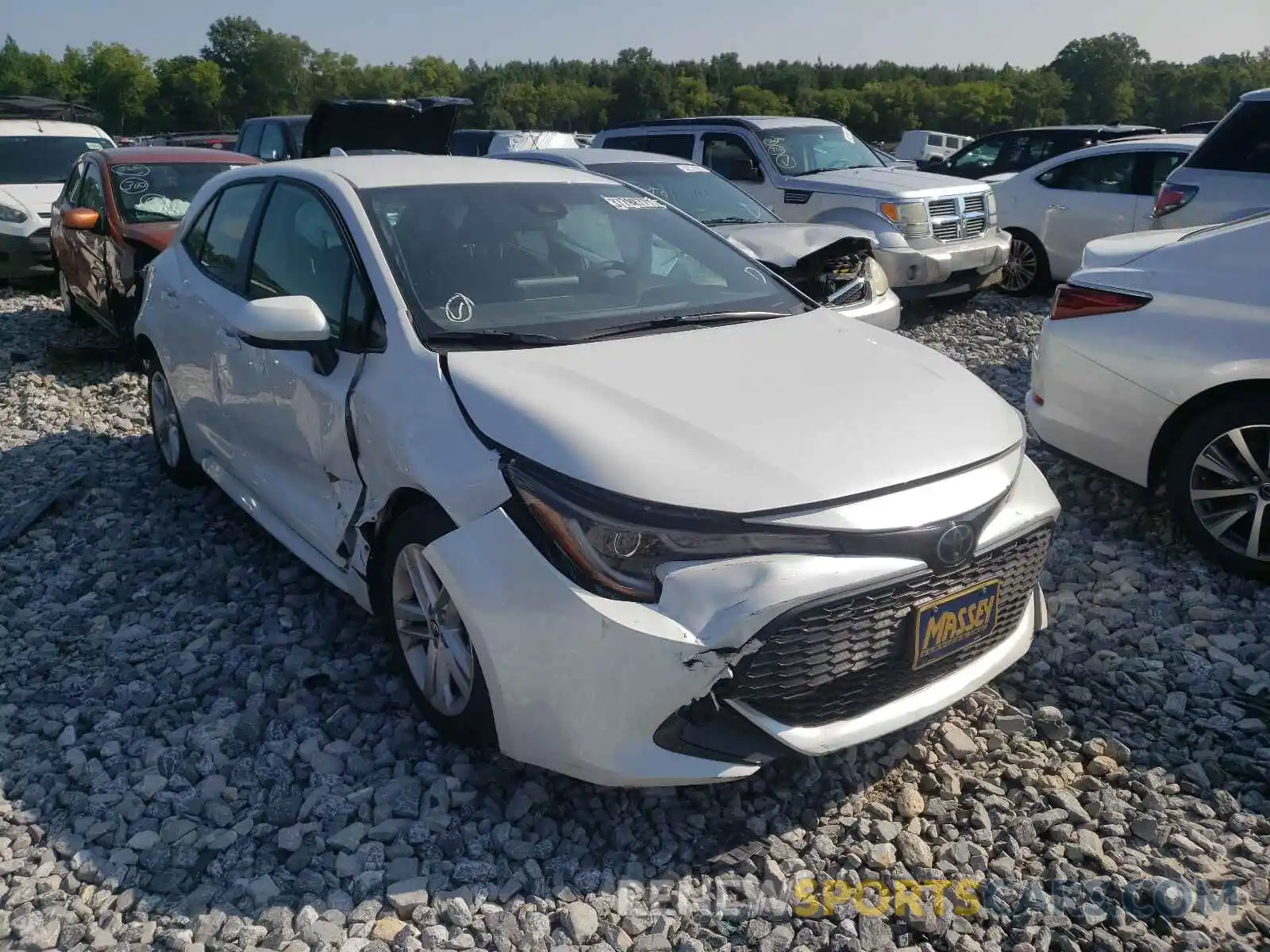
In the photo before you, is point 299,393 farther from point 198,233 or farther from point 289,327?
point 198,233

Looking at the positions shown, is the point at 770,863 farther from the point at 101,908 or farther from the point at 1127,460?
the point at 1127,460

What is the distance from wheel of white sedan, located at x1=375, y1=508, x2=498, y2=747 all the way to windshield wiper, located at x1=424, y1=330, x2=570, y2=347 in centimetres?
54

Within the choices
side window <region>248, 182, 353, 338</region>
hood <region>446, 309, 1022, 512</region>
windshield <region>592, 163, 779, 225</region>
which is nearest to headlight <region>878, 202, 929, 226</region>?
windshield <region>592, 163, 779, 225</region>

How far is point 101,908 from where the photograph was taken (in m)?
2.58

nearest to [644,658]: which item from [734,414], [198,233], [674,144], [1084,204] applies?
[734,414]

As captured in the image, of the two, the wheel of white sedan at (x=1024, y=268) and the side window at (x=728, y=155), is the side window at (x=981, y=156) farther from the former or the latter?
the side window at (x=728, y=155)

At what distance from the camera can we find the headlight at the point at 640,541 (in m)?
2.46

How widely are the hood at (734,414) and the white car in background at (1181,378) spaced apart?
4.55 ft

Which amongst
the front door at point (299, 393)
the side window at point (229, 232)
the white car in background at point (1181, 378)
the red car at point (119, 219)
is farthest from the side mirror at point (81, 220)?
the white car in background at point (1181, 378)

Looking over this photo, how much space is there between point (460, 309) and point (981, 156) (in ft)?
41.5

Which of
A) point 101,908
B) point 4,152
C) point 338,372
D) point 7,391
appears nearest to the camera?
point 101,908

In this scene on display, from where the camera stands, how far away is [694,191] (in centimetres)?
813

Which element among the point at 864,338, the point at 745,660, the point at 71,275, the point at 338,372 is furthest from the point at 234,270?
the point at 71,275

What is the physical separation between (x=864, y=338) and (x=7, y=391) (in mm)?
6379
